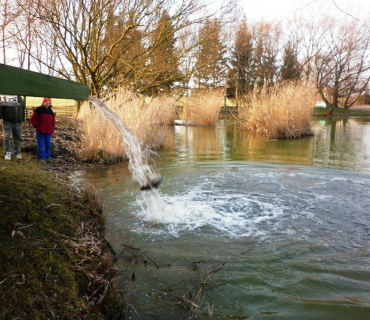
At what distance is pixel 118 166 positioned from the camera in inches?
348

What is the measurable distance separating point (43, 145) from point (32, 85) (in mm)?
6284

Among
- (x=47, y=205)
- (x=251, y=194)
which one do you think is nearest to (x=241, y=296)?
(x=47, y=205)

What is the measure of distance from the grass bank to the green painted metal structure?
1177 mm

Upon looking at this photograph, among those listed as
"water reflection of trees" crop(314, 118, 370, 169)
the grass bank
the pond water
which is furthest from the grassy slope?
"water reflection of trees" crop(314, 118, 370, 169)

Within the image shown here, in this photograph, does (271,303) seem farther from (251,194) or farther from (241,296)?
(251,194)

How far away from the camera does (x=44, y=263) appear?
2609mm

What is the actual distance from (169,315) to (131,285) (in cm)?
56

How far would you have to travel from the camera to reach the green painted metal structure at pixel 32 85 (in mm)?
2197

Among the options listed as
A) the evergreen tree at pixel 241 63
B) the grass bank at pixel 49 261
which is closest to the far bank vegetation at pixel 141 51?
the grass bank at pixel 49 261

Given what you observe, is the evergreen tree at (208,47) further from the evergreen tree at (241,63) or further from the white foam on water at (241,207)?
the evergreen tree at (241,63)

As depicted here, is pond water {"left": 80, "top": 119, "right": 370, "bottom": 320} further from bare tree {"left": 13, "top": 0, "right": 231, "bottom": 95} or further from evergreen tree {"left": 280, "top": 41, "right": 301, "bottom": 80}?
evergreen tree {"left": 280, "top": 41, "right": 301, "bottom": 80}

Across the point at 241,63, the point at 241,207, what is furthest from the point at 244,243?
the point at 241,63

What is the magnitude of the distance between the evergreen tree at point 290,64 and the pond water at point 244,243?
31.6 m

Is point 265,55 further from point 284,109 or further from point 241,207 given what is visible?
point 241,207
